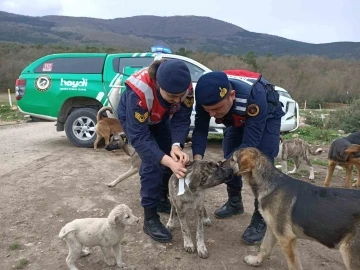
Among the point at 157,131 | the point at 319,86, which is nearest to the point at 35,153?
the point at 157,131

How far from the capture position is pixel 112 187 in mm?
6121

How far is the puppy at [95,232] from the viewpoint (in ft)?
12.0

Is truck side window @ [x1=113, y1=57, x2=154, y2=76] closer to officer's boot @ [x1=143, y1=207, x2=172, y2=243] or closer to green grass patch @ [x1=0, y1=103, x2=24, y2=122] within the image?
officer's boot @ [x1=143, y1=207, x2=172, y2=243]

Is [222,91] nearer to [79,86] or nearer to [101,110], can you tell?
[101,110]

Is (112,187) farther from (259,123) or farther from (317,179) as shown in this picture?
(317,179)

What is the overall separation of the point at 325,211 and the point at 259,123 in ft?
3.90

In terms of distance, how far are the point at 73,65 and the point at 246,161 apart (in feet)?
22.1

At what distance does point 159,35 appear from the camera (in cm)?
15075

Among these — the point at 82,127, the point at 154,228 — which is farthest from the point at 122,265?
the point at 82,127

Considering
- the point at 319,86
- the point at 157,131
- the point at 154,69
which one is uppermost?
the point at 154,69

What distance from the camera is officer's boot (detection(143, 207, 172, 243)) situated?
14.3 feet

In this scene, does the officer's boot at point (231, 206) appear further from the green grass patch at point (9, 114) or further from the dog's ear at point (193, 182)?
the green grass patch at point (9, 114)

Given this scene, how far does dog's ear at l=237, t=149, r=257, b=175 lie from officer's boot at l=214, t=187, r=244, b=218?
120 cm

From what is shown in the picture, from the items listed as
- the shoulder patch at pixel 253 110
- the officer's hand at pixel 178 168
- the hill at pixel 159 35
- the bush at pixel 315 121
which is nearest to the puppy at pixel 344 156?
the shoulder patch at pixel 253 110
